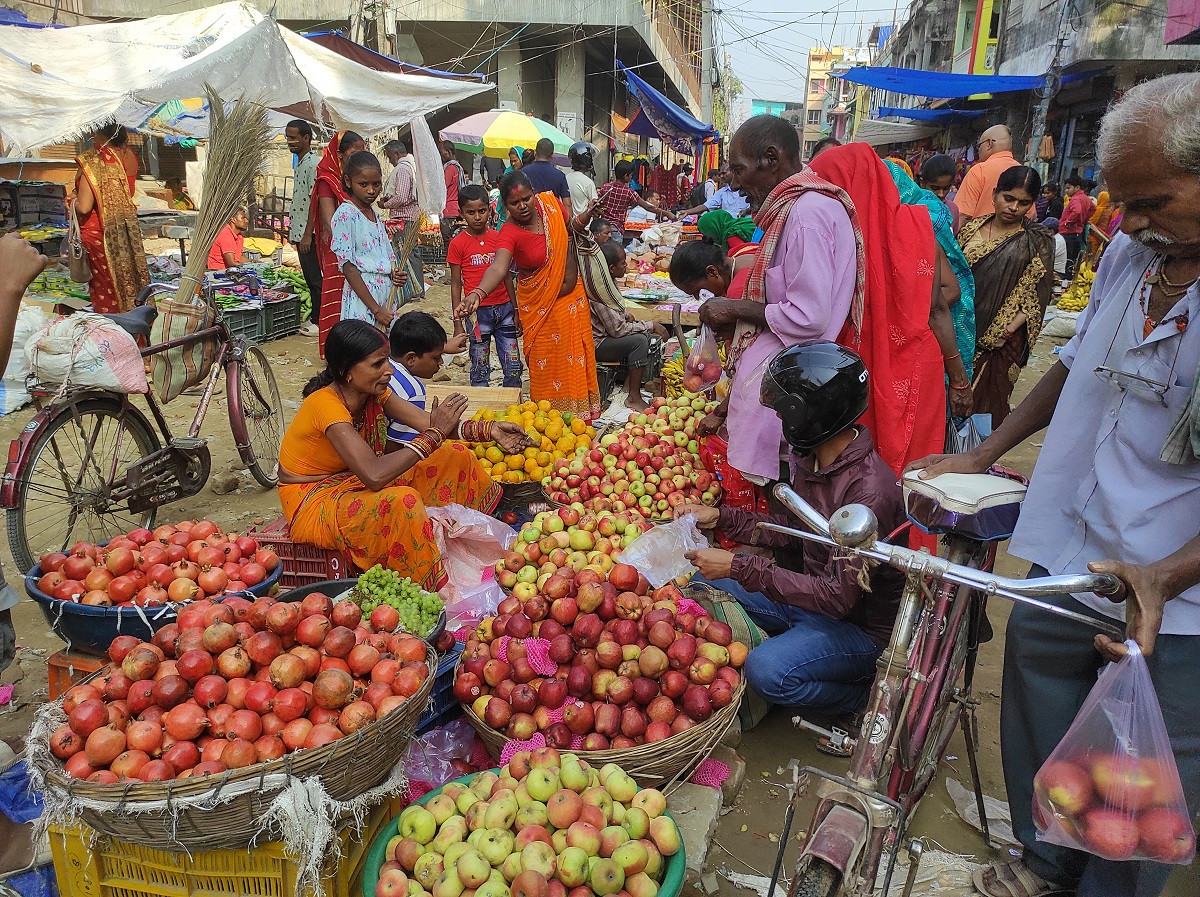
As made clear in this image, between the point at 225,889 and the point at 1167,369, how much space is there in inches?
105

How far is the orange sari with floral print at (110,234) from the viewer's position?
6777 mm

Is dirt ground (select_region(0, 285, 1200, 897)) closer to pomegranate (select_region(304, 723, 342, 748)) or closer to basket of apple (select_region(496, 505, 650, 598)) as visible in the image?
basket of apple (select_region(496, 505, 650, 598))

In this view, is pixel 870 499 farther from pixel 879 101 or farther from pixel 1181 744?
pixel 879 101

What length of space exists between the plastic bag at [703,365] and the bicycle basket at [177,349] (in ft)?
9.82

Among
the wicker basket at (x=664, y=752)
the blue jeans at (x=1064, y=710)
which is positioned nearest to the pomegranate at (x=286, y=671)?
the wicker basket at (x=664, y=752)

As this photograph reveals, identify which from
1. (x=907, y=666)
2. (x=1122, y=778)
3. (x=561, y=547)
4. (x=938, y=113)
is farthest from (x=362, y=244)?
(x=938, y=113)

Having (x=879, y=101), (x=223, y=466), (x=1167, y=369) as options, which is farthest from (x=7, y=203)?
(x=879, y=101)

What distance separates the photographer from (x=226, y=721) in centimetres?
201

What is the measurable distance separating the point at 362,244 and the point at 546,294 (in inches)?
52.9

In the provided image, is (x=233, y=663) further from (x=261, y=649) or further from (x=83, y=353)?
(x=83, y=353)

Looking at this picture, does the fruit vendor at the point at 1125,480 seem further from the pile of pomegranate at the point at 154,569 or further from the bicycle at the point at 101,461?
the bicycle at the point at 101,461

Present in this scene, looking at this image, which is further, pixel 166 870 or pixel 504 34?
pixel 504 34

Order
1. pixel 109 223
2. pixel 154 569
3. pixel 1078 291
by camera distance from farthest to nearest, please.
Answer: pixel 1078 291 → pixel 109 223 → pixel 154 569

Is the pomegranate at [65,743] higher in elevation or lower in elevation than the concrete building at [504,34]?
lower
